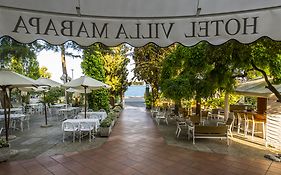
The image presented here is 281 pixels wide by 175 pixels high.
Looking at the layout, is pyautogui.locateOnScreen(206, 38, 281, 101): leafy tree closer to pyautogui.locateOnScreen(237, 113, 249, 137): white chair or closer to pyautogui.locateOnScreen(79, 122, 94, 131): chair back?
pyautogui.locateOnScreen(237, 113, 249, 137): white chair

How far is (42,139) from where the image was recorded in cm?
954

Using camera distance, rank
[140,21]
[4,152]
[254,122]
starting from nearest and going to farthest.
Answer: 1. [140,21]
2. [4,152]
3. [254,122]

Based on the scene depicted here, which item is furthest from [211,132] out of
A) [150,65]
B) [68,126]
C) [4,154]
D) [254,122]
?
[150,65]

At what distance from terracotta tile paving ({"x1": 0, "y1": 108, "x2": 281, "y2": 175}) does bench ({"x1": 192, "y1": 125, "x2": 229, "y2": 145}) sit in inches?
45.9

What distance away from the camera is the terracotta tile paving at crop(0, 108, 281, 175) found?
6.08 m

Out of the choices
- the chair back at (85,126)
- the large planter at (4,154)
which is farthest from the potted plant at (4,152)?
the chair back at (85,126)

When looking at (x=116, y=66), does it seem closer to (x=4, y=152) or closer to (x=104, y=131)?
(x=104, y=131)

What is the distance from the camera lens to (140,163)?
6680 millimetres

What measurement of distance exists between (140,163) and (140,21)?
17.4 feet

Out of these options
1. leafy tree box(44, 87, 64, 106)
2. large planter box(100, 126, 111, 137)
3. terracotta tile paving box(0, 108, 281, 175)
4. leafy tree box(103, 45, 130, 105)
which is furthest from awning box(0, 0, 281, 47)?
leafy tree box(103, 45, 130, 105)

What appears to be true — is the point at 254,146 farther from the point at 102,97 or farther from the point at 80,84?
the point at 102,97

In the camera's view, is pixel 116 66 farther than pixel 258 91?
Yes

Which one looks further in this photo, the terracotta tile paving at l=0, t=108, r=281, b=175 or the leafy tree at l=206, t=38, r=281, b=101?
the leafy tree at l=206, t=38, r=281, b=101

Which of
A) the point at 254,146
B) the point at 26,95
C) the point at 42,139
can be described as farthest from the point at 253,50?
the point at 26,95
